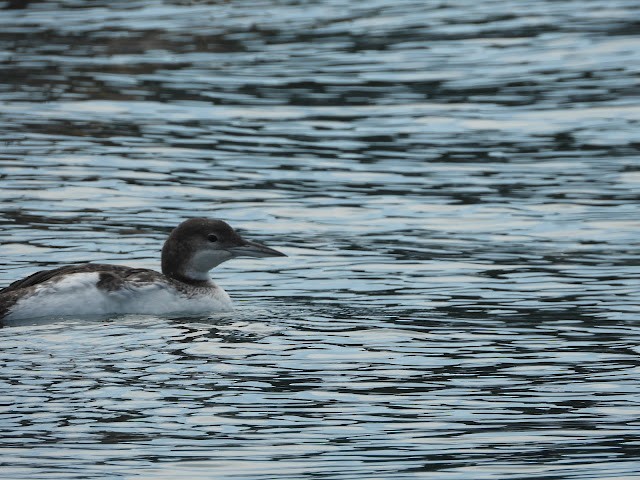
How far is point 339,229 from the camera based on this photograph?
49.4 feet

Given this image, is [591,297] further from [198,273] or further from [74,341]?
[74,341]

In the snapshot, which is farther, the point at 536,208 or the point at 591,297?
the point at 536,208

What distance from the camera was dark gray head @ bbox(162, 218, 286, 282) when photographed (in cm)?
1241

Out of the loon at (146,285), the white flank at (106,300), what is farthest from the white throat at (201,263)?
the white flank at (106,300)

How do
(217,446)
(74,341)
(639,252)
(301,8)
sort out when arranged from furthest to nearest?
(301,8) → (639,252) → (74,341) → (217,446)

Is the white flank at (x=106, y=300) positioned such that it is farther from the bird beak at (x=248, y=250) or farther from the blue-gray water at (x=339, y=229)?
the bird beak at (x=248, y=250)

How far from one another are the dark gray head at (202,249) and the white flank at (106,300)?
358 millimetres

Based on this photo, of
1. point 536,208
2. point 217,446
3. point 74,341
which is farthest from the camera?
point 536,208

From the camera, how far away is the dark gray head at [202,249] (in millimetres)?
12414

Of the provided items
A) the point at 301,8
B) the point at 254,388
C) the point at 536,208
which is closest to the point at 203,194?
the point at 536,208

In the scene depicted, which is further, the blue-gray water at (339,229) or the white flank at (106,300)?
the white flank at (106,300)

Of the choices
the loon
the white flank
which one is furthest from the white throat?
the white flank

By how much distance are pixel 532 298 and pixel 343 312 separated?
1514 millimetres

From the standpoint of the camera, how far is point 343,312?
11.9 m
